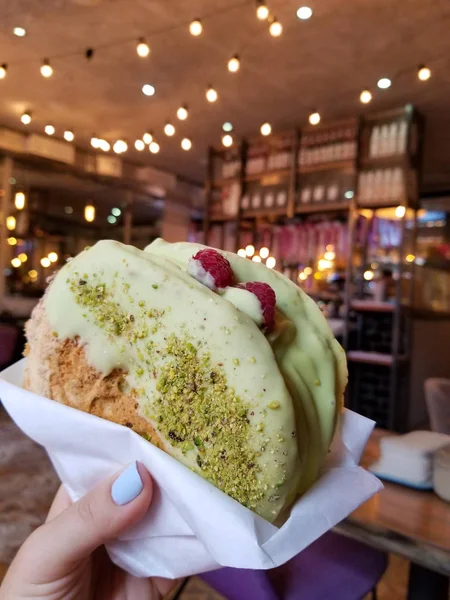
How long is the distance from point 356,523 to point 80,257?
1.00 meters

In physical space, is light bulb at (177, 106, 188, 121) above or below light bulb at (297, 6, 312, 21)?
below

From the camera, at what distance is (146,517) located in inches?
28.7

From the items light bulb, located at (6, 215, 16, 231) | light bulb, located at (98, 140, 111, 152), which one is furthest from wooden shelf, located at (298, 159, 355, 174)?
light bulb, located at (6, 215, 16, 231)

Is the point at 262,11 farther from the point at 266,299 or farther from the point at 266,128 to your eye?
the point at 266,299

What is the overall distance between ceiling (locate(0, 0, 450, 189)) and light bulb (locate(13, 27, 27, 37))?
50mm

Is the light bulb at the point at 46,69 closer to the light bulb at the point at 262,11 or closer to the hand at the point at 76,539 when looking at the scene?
the light bulb at the point at 262,11

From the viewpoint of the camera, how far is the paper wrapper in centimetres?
61

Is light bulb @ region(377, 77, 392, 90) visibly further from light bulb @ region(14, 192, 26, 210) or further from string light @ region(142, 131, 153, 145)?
light bulb @ region(14, 192, 26, 210)

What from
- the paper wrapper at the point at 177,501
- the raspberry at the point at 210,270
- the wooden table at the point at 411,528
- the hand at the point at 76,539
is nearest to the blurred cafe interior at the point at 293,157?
the wooden table at the point at 411,528

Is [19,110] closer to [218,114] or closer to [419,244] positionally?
[218,114]

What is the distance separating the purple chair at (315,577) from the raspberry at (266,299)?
40.2 inches

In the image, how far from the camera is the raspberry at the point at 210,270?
672 mm

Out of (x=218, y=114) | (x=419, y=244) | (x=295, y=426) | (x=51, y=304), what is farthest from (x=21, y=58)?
(x=419, y=244)

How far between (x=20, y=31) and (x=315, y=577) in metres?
4.08
